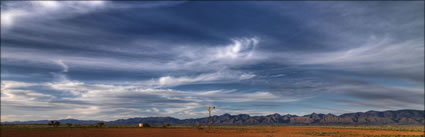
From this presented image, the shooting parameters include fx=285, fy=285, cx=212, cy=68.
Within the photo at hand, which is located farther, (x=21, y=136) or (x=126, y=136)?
(x=126, y=136)

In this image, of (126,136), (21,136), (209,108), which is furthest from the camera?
(209,108)

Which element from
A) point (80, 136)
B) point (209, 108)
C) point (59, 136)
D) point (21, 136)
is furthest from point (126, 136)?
point (209, 108)

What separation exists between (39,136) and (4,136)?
17.6 feet

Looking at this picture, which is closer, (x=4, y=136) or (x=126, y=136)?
(x=4, y=136)

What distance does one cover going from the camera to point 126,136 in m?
50.4

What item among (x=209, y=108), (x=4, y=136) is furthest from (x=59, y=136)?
(x=209, y=108)

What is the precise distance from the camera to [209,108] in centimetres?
8756

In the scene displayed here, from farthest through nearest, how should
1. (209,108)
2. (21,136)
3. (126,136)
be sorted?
(209,108), (126,136), (21,136)

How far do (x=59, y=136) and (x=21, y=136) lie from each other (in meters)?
5.42

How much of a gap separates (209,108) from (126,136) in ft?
131

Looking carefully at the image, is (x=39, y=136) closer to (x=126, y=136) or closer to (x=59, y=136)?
(x=59, y=136)

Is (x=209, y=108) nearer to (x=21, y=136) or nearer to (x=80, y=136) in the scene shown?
(x=80, y=136)

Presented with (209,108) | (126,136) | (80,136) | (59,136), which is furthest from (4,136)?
(209,108)

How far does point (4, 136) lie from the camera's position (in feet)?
148
